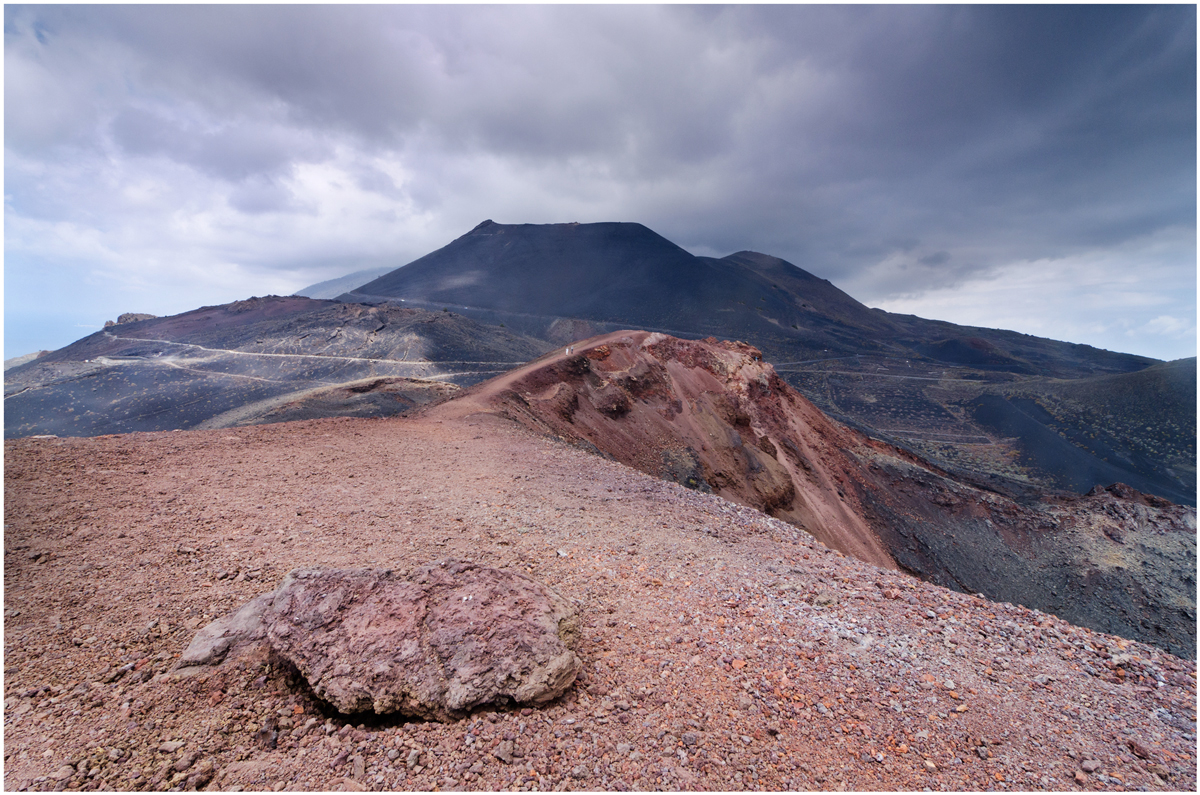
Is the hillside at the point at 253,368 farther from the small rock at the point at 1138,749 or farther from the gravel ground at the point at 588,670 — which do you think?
the small rock at the point at 1138,749

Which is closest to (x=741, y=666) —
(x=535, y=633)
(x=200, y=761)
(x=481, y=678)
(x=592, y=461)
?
(x=535, y=633)

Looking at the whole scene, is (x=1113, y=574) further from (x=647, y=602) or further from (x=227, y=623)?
(x=227, y=623)

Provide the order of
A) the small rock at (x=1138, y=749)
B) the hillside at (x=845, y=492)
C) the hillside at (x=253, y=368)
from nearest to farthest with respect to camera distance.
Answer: the small rock at (x=1138, y=749), the hillside at (x=845, y=492), the hillside at (x=253, y=368)

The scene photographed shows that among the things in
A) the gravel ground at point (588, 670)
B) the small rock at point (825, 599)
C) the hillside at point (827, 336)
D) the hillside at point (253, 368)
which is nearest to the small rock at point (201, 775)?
the gravel ground at point (588, 670)

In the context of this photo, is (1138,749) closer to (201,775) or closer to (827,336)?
(201,775)

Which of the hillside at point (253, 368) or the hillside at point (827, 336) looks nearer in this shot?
the hillside at point (253, 368)

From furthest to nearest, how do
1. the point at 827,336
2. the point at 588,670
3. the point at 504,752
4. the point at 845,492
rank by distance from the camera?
the point at 827,336 < the point at 845,492 < the point at 588,670 < the point at 504,752

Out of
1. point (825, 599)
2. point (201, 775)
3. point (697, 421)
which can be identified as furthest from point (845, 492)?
point (201, 775)
